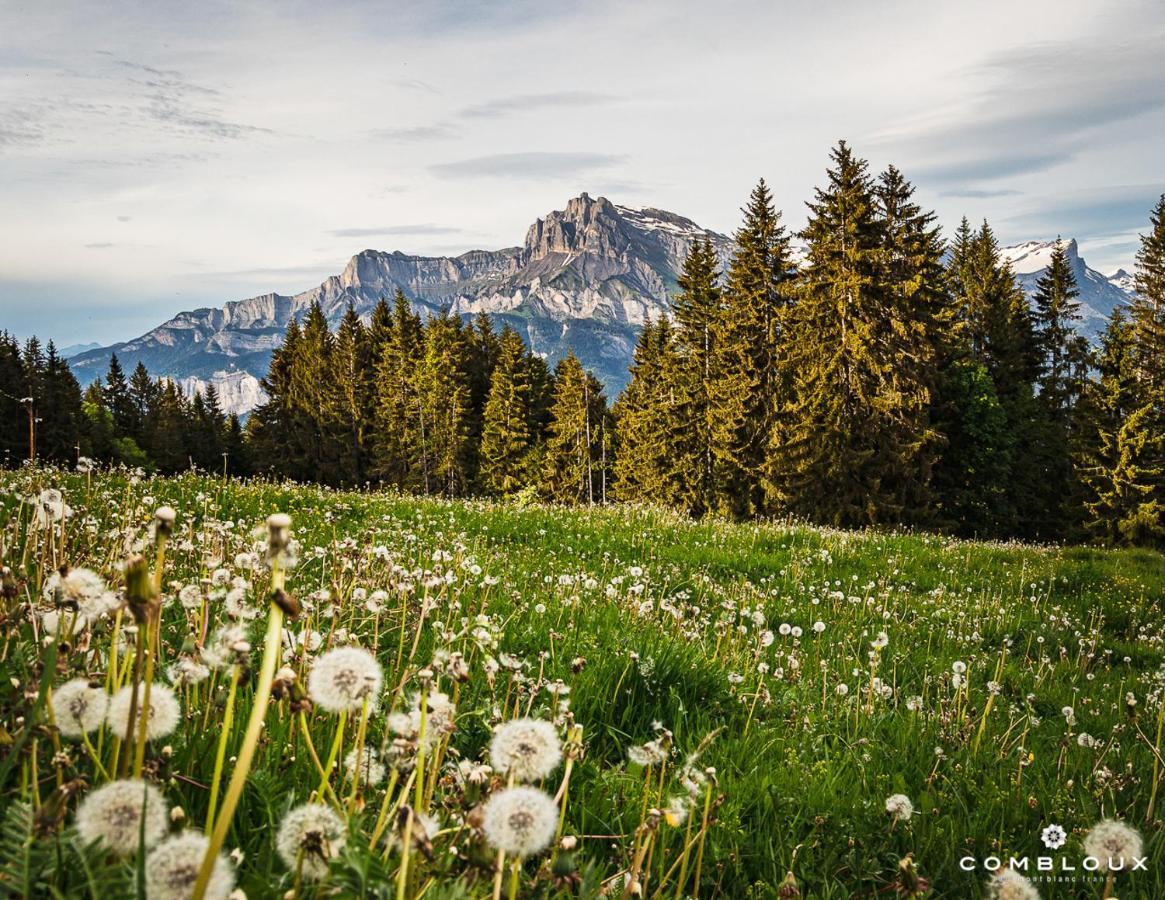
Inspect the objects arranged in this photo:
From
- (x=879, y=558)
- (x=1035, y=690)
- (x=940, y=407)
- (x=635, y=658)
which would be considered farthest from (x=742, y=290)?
(x=635, y=658)

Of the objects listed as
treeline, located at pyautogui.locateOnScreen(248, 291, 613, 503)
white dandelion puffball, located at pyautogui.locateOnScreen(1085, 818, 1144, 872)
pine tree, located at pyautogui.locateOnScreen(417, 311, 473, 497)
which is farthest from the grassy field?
pine tree, located at pyautogui.locateOnScreen(417, 311, 473, 497)

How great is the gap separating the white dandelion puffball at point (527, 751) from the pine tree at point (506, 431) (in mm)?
52750

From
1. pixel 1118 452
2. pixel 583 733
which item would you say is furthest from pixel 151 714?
pixel 1118 452

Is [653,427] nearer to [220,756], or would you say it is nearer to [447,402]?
[447,402]

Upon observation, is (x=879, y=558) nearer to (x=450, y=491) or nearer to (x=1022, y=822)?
(x=1022, y=822)

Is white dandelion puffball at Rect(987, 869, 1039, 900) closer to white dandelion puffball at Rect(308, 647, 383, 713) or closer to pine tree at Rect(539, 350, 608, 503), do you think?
white dandelion puffball at Rect(308, 647, 383, 713)

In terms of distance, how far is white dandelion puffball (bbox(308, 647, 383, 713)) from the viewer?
4.20 feet

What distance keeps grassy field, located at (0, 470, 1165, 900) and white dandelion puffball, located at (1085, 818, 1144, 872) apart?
483 millimetres

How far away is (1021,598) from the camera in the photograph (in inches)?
369

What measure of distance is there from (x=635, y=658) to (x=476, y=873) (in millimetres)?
2262

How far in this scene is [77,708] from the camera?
4.44ft

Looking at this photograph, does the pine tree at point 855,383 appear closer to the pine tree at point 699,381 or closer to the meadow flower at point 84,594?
the pine tree at point 699,381

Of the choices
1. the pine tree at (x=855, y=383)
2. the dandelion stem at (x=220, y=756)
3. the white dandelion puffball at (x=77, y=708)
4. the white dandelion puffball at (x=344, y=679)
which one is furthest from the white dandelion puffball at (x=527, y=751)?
the pine tree at (x=855, y=383)

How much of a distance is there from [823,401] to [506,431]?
2902cm
